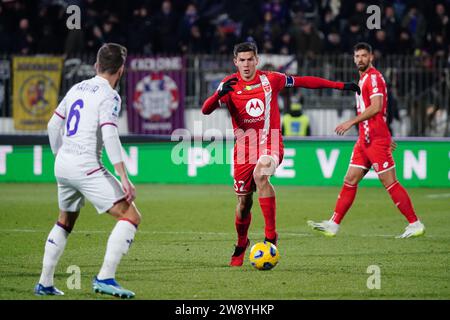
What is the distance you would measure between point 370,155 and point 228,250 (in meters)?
2.33

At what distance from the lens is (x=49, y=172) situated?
1909 cm

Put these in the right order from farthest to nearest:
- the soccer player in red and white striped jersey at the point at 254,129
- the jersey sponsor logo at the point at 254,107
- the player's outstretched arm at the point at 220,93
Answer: the jersey sponsor logo at the point at 254,107, the soccer player in red and white striped jersey at the point at 254,129, the player's outstretched arm at the point at 220,93

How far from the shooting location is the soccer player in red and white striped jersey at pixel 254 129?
9.56 metres

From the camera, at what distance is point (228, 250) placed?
1058 cm

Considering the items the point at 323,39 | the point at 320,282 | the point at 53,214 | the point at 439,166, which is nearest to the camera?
the point at 320,282

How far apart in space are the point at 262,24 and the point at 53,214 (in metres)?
9.99

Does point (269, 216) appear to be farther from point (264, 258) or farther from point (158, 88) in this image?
point (158, 88)

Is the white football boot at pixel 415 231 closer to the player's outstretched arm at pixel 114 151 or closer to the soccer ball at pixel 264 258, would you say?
the soccer ball at pixel 264 258

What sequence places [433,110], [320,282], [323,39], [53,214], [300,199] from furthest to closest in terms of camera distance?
[323,39] < [433,110] < [300,199] < [53,214] < [320,282]

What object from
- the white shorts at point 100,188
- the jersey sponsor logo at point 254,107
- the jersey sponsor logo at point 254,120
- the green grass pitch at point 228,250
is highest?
the jersey sponsor logo at point 254,107

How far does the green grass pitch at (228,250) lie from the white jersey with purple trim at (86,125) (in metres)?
1.01

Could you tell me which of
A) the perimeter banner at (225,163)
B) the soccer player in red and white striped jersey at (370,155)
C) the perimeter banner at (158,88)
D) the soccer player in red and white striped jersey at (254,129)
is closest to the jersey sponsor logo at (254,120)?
the soccer player in red and white striped jersey at (254,129)
